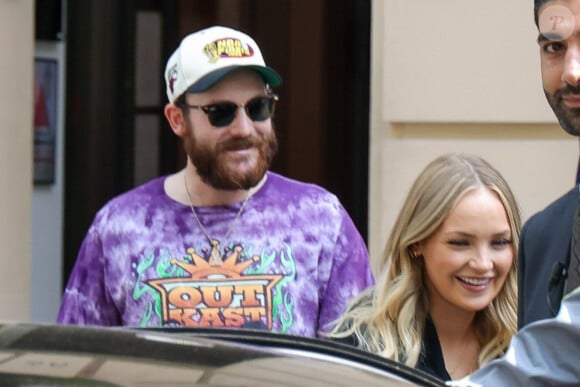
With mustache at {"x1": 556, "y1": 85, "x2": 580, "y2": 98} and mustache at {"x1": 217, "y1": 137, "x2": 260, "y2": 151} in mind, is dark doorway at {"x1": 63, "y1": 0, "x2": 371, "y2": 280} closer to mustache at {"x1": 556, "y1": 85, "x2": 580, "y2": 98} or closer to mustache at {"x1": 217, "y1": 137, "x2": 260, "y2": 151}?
mustache at {"x1": 217, "y1": 137, "x2": 260, "y2": 151}

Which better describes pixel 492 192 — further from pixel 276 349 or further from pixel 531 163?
pixel 531 163

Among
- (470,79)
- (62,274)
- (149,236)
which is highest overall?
(470,79)

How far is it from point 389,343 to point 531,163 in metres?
2.80

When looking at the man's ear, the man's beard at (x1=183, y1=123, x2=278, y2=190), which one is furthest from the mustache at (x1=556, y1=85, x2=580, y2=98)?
the man's ear

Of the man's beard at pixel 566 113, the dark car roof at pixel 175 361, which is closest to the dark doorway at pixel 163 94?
the man's beard at pixel 566 113

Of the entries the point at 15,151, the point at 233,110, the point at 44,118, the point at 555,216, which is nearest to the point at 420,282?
the point at 233,110

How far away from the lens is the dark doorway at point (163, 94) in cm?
800

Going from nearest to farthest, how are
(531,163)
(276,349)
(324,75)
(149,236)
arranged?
(276,349) → (149,236) → (531,163) → (324,75)

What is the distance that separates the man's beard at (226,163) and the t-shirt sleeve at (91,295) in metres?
0.38

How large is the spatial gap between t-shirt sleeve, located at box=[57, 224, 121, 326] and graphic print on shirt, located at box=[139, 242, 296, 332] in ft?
0.54

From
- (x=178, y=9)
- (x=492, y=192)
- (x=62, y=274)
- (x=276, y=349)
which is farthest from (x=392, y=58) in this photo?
(x=276, y=349)

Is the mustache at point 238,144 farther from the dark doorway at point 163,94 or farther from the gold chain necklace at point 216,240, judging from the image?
the dark doorway at point 163,94

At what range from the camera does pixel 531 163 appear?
7.23m

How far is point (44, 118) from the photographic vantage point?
319 inches
